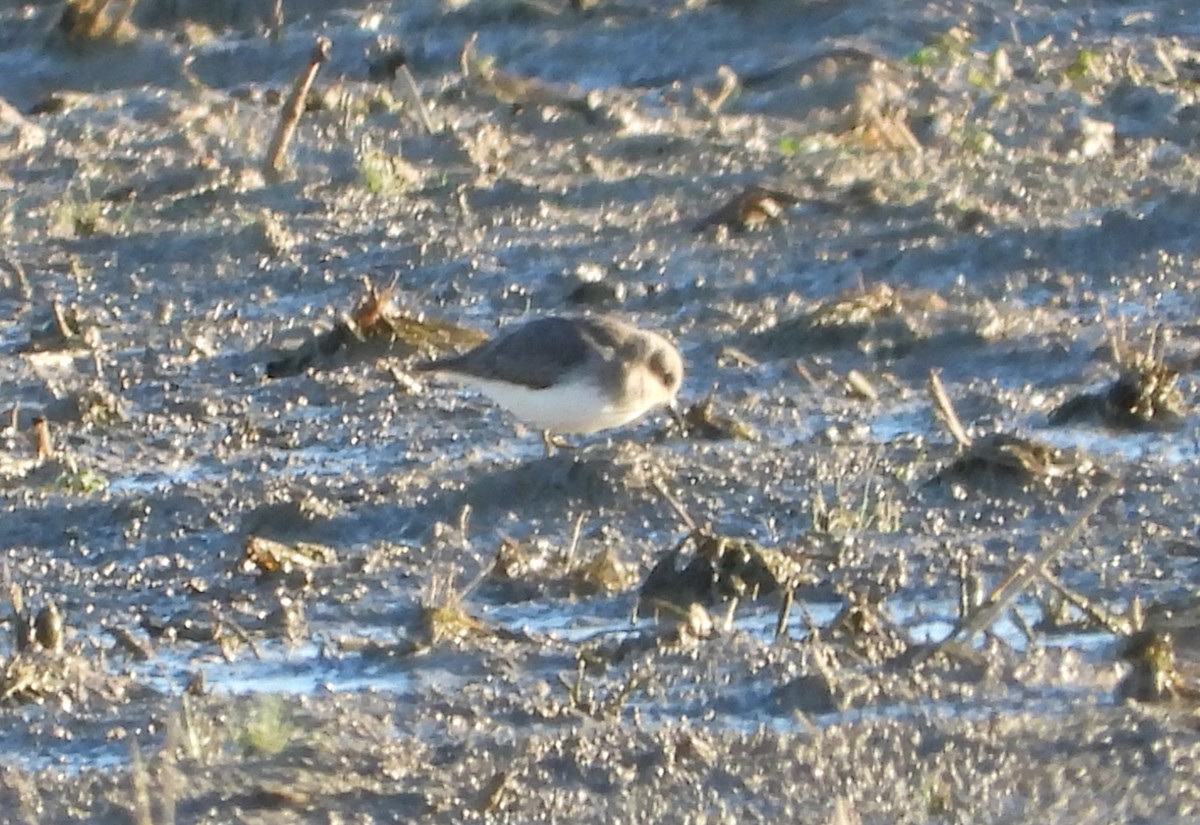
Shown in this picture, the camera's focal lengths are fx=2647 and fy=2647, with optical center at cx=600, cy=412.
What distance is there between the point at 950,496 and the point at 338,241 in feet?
13.7

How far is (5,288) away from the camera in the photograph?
10.7 metres

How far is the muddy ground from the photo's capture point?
5.60 meters

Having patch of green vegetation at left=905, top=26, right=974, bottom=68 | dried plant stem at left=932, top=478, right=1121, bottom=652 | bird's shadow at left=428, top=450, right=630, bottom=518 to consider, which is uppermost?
dried plant stem at left=932, top=478, right=1121, bottom=652

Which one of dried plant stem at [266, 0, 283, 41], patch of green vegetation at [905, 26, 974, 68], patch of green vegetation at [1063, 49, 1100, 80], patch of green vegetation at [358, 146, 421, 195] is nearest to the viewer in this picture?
patch of green vegetation at [358, 146, 421, 195]

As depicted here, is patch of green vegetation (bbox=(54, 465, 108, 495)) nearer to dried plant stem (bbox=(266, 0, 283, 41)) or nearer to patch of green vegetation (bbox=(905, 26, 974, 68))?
patch of green vegetation (bbox=(905, 26, 974, 68))

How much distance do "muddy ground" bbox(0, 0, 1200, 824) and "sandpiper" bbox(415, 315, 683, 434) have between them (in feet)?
0.60

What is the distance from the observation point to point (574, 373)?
814 centimetres

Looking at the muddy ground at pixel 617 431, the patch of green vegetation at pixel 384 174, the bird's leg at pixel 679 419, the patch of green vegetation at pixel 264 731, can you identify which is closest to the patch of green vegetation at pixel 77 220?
the muddy ground at pixel 617 431

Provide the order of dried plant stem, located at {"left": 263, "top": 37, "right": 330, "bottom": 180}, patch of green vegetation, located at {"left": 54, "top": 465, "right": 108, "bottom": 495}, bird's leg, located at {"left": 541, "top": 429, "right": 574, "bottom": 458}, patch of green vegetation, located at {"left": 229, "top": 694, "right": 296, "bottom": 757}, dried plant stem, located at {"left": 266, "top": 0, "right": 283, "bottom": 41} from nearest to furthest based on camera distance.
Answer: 1. patch of green vegetation, located at {"left": 229, "top": 694, "right": 296, "bottom": 757}
2. patch of green vegetation, located at {"left": 54, "top": 465, "right": 108, "bottom": 495}
3. bird's leg, located at {"left": 541, "top": 429, "right": 574, "bottom": 458}
4. dried plant stem, located at {"left": 263, "top": 37, "right": 330, "bottom": 180}
5. dried plant stem, located at {"left": 266, "top": 0, "right": 283, "bottom": 41}

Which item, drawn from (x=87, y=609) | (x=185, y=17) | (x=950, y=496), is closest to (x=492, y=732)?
(x=87, y=609)

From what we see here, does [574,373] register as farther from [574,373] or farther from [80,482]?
[80,482]

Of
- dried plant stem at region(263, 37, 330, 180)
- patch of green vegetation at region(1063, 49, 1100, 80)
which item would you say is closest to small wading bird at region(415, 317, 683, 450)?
dried plant stem at region(263, 37, 330, 180)

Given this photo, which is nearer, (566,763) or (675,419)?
(566,763)

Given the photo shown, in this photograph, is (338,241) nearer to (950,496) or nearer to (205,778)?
(950,496)
